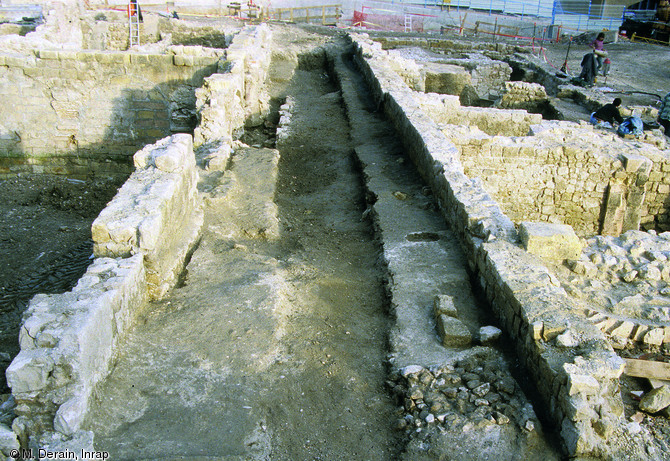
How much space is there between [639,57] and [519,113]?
51.2 feet

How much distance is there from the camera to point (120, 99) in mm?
9789

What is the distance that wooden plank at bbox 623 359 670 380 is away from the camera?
407 cm

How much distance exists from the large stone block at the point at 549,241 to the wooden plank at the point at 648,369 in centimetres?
109

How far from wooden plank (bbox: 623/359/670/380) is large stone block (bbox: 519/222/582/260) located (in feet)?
3.58

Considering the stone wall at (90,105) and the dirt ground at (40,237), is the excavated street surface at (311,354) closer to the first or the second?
the dirt ground at (40,237)

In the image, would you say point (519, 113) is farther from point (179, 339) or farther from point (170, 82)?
point (179, 339)

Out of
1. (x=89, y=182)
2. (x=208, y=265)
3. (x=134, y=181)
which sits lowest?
(x=89, y=182)

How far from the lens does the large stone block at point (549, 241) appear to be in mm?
4676

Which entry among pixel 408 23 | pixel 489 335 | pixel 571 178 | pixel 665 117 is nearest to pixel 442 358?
pixel 489 335

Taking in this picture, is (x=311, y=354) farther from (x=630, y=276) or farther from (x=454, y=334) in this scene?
(x=630, y=276)

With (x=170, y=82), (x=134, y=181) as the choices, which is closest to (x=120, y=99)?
(x=170, y=82)

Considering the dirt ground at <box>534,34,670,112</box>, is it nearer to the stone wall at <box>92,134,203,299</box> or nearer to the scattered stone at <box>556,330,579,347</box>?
the stone wall at <box>92,134,203,299</box>

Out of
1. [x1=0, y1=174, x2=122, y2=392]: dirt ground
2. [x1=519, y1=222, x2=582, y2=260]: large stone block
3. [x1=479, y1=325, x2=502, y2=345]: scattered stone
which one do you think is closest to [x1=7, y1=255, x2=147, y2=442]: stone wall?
[x1=0, y1=174, x2=122, y2=392]: dirt ground

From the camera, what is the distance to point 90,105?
387 inches
